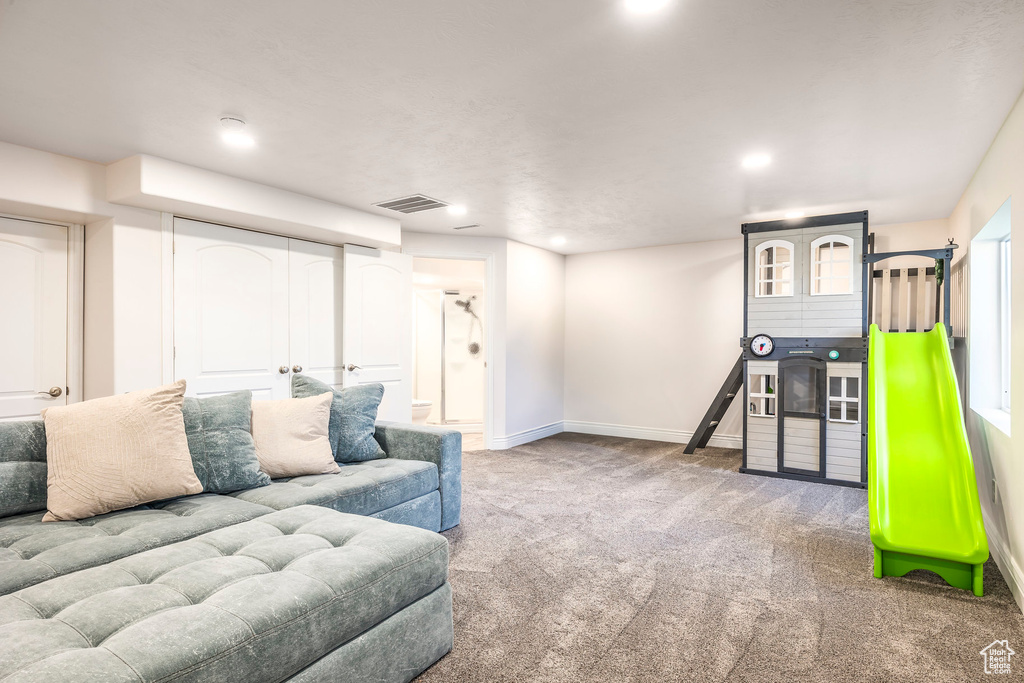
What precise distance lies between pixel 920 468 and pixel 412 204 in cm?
381

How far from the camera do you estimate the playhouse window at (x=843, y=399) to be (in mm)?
4648

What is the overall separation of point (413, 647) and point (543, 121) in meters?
2.42

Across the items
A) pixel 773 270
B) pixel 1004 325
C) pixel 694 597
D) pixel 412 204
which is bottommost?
pixel 694 597

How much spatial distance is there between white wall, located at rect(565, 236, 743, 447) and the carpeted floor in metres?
2.20

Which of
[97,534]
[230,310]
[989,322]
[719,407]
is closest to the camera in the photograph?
[97,534]

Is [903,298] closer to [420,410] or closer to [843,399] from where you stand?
[843,399]

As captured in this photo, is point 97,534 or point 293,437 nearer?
point 97,534

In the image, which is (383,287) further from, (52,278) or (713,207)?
(713,207)

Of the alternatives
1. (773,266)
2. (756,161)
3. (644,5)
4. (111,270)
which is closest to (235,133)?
(111,270)

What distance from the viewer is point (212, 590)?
5.09 feet

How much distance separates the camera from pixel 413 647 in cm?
187

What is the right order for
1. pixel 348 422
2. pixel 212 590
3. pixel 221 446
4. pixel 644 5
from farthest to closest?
pixel 348 422
pixel 221 446
pixel 644 5
pixel 212 590

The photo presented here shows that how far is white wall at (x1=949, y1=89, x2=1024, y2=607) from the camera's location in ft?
8.32

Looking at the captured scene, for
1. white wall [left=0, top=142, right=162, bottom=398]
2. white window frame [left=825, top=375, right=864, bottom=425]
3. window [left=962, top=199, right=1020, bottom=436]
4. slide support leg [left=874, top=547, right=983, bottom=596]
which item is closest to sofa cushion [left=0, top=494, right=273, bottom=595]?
white wall [left=0, top=142, right=162, bottom=398]
